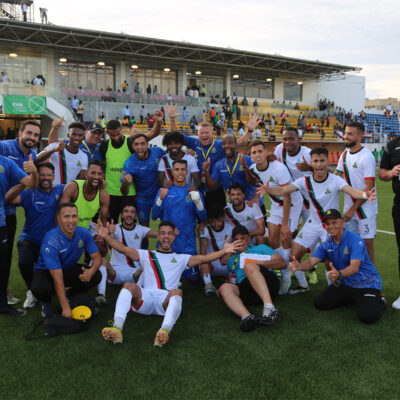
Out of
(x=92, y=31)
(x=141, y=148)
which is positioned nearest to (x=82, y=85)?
(x=92, y=31)

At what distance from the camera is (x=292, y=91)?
131 feet

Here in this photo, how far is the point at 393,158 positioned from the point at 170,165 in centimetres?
293

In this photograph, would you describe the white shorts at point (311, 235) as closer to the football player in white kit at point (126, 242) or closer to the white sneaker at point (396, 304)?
the white sneaker at point (396, 304)

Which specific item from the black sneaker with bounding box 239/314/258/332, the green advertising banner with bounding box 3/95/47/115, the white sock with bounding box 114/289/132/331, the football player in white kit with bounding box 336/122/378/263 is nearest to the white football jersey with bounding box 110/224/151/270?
the white sock with bounding box 114/289/132/331

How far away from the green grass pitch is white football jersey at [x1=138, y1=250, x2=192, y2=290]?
1.30 ft

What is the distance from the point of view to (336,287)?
4.53 meters

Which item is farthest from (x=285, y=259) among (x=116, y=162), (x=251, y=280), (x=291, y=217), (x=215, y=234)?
(x=116, y=162)

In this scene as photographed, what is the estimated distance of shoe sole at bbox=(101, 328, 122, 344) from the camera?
3562 mm

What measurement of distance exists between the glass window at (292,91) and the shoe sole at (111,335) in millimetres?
38498

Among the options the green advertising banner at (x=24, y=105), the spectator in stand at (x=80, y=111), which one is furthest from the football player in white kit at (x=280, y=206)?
the spectator in stand at (x=80, y=111)

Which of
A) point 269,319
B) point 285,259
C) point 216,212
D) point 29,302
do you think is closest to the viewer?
point 269,319

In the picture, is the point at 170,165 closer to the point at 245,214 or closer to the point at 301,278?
the point at 245,214

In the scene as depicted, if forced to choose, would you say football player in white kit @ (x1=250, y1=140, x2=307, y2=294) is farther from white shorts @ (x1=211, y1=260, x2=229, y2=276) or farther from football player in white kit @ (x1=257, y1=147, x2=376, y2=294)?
white shorts @ (x1=211, y1=260, x2=229, y2=276)

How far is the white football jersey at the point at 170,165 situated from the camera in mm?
5686
